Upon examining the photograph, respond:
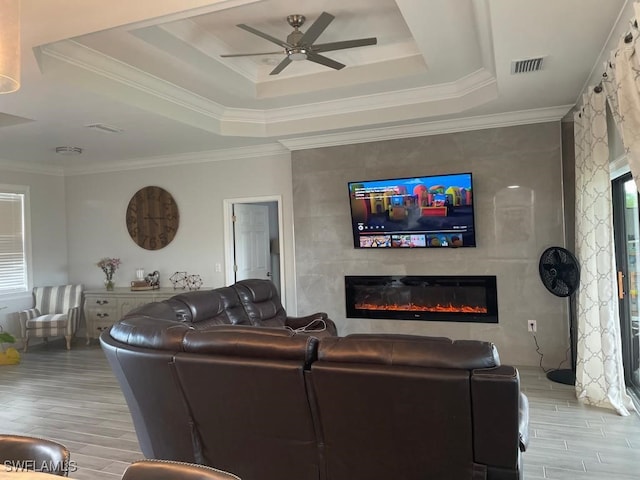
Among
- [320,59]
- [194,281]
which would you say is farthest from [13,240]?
[320,59]

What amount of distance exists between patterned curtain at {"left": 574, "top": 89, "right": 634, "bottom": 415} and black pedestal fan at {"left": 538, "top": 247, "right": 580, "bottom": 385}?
0.35 metres

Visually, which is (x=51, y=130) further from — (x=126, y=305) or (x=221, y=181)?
(x=126, y=305)

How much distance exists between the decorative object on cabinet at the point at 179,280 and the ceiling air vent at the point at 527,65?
5.00 metres

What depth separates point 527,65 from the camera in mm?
3543

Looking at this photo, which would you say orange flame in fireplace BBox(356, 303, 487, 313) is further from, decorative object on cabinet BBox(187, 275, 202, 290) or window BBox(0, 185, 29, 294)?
window BBox(0, 185, 29, 294)

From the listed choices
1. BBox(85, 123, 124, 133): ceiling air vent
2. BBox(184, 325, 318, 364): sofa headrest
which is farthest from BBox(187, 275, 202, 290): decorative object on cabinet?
BBox(184, 325, 318, 364): sofa headrest

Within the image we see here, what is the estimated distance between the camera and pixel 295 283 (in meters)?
6.07

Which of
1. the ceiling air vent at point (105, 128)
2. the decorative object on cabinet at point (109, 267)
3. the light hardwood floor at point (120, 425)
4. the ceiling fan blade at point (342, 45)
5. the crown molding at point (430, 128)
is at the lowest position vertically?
the light hardwood floor at point (120, 425)

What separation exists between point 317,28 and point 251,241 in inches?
162

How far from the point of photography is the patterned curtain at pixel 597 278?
3.60 m

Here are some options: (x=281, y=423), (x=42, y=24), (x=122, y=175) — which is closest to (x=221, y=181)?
(x=122, y=175)

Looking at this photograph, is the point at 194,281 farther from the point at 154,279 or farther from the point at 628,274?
the point at 628,274

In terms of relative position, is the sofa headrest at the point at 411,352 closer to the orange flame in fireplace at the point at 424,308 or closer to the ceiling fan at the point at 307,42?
the ceiling fan at the point at 307,42

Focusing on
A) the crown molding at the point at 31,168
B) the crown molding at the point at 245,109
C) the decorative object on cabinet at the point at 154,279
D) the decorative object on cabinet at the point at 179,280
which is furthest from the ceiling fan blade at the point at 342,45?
the crown molding at the point at 31,168
